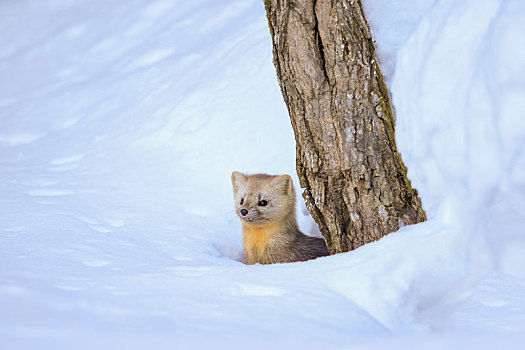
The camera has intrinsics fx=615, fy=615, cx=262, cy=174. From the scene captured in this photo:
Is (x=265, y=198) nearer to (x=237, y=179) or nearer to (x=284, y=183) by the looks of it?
(x=284, y=183)

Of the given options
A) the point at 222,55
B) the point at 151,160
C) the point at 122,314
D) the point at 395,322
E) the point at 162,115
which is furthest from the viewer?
the point at 222,55

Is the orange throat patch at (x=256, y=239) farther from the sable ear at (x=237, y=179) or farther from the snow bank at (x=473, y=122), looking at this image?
the snow bank at (x=473, y=122)

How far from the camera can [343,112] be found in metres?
3.47

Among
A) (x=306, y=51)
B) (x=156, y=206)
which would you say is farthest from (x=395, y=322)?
(x=156, y=206)

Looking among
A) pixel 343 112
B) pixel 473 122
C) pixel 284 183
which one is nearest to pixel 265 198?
pixel 284 183

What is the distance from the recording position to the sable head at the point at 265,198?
4.83 metres

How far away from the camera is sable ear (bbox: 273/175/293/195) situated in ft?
15.9

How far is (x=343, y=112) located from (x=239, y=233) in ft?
6.78

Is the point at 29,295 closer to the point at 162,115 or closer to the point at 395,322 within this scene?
the point at 395,322

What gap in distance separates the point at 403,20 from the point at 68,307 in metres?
2.28

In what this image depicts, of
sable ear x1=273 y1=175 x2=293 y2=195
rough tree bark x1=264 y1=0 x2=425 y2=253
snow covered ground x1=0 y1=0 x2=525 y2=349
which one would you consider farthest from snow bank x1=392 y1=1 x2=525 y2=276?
sable ear x1=273 y1=175 x2=293 y2=195

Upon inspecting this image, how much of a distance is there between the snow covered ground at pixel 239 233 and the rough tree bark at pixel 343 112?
127 mm

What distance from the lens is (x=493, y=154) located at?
9.66ft

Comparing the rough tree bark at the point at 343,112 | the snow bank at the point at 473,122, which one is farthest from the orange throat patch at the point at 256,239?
the snow bank at the point at 473,122
